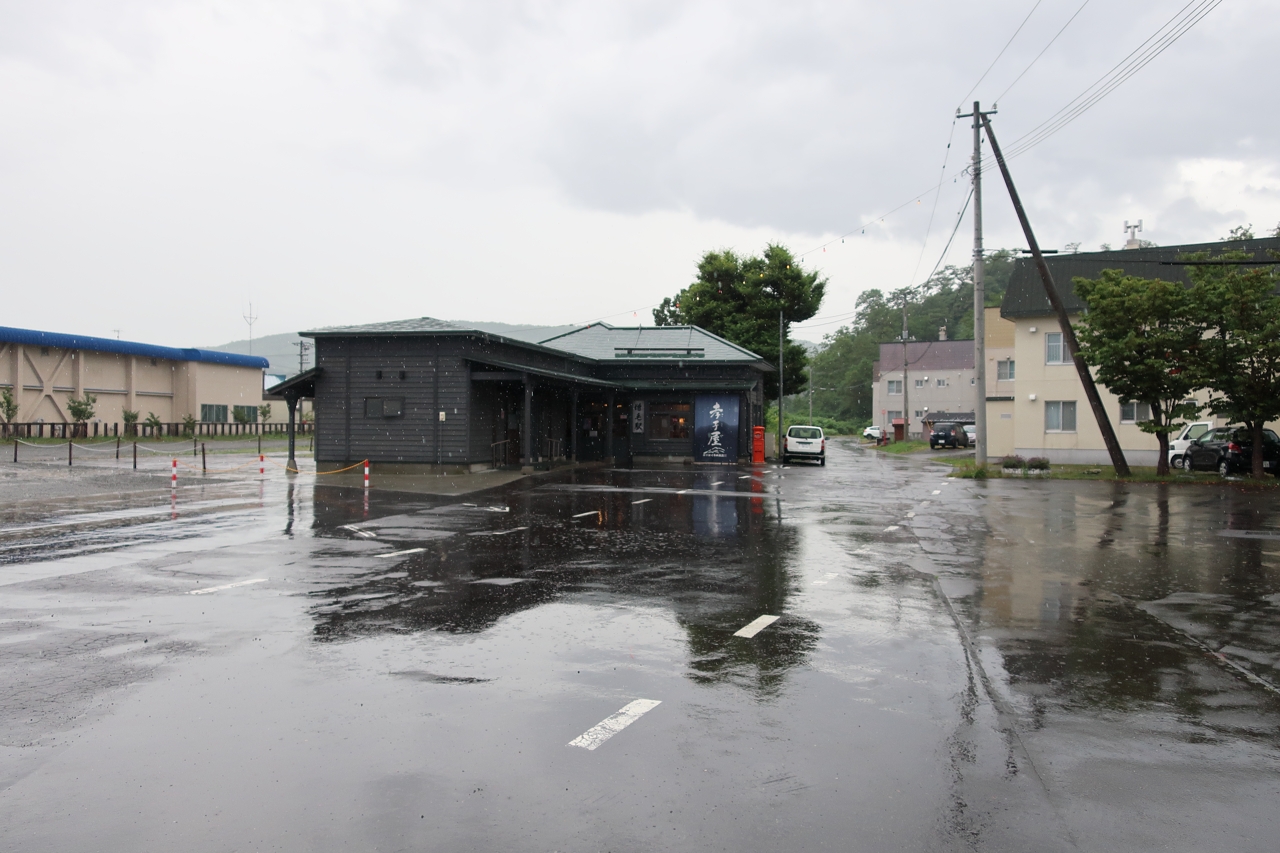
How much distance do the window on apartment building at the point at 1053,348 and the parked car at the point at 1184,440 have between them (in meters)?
5.38

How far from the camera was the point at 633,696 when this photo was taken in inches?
220

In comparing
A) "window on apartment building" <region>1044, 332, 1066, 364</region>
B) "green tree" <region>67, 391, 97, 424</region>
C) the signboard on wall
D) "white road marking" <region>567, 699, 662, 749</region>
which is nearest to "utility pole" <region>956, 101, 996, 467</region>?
"window on apartment building" <region>1044, 332, 1066, 364</region>

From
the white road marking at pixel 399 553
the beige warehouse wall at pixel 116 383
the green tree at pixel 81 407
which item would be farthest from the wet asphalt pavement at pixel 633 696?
the beige warehouse wall at pixel 116 383

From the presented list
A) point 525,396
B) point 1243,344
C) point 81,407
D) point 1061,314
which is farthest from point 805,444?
point 81,407

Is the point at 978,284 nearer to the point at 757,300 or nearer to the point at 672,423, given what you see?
the point at 672,423

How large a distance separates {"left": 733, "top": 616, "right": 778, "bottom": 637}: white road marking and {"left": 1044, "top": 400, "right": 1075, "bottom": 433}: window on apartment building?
1262 inches

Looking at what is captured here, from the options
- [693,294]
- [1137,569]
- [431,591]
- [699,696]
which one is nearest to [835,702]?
[699,696]

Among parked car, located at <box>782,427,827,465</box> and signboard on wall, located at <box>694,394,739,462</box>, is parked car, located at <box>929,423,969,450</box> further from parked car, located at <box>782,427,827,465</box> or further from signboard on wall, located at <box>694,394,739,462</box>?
signboard on wall, located at <box>694,394,739,462</box>

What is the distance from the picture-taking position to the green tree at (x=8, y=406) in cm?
4384

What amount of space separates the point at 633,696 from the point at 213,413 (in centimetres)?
6286

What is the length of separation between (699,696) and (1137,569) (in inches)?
310

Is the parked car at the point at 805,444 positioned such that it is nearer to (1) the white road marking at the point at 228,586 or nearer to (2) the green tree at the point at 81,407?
(1) the white road marking at the point at 228,586

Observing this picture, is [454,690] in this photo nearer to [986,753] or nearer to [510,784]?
[510,784]

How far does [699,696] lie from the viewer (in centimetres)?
562
